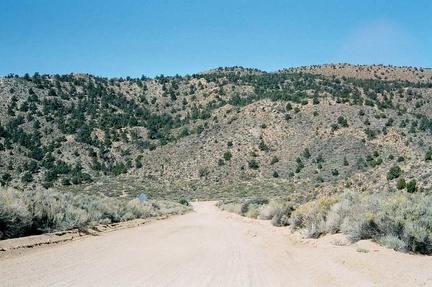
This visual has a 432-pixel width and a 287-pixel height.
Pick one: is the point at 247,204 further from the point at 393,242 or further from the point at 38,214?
the point at 393,242

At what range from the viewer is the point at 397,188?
24984 millimetres

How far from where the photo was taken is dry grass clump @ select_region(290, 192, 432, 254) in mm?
9906

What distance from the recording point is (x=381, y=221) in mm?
11109

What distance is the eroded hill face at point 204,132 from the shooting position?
68000mm

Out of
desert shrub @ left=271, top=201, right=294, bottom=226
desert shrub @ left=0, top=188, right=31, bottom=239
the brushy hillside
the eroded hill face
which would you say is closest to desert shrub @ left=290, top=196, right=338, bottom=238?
desert shrub @ left=271, top=201, right=294, bottom=226

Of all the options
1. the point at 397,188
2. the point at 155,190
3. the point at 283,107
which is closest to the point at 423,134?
the point at 283,107

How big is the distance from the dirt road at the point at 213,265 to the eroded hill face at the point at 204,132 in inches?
1599

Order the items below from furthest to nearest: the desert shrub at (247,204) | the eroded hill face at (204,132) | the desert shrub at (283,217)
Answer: the eroded hill face at (204,132) < the desert shrub at (247,204) < the desert shrub at (283,217)

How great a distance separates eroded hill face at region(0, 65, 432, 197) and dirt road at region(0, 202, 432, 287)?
4062 centimetres

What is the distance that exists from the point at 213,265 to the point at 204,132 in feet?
251

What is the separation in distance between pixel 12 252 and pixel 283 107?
81.3 metres

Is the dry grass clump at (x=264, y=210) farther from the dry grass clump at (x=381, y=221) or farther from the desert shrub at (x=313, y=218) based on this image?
the dry grass clump at (x=381, y=221)

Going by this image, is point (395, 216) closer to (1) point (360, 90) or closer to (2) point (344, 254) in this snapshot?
(2) point (344, 254)

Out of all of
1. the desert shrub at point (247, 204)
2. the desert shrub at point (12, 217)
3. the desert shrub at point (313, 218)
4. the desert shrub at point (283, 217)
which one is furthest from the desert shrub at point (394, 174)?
the desert shrub at point (12, 217)
